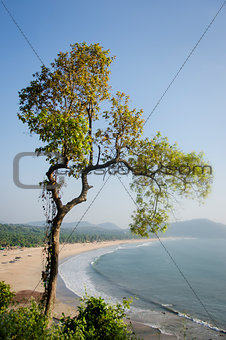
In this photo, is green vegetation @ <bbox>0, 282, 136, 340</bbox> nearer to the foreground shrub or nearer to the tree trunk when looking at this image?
the foreground shrub

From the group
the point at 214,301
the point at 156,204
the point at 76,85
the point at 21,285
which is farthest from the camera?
the point at 214,301

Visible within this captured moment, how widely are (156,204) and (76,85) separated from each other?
5608mm

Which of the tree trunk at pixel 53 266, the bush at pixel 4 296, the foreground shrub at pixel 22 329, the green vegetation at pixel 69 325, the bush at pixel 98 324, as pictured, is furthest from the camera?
the bush at pixel 4 296

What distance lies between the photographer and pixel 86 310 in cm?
476

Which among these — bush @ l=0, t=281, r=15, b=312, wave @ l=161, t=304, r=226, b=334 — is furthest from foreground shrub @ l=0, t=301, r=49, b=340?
wave @ l=161, t=304, r=226, b=334

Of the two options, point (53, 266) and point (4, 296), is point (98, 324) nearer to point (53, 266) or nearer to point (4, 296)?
point (53, 266)

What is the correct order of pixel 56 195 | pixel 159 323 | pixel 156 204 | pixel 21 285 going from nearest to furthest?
pixel 56 195, pixel 156 204, pixel 159 323, pixel 21 285

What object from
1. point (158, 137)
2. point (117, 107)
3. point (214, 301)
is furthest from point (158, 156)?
point (214, 301)

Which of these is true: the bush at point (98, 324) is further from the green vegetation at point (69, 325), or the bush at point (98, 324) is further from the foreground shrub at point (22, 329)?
the foreground shrub at point (22, 329)

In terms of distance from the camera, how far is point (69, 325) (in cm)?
438

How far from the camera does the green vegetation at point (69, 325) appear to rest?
3.44 m

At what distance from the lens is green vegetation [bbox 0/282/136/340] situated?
3.44 metres

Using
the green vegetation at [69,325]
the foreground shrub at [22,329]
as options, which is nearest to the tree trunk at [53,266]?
the green vegetation at [69,325]

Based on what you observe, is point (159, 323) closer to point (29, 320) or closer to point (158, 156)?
point (158, 156)
